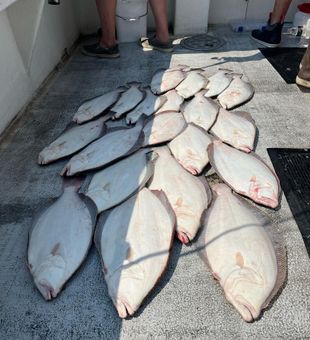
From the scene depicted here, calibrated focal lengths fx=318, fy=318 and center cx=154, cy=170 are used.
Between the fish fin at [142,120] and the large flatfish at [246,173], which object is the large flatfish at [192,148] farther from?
the fish fin at [142,120]

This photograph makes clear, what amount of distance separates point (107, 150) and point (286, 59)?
8.27ft

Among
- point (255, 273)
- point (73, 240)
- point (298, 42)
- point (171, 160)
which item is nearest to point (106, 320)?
point (73, 240)

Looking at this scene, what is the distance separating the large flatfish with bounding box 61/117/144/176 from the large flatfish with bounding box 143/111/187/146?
0.06 meters

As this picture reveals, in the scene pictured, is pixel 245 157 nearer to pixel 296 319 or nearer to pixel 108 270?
pixel 296 319

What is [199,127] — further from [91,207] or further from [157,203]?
[91,207]

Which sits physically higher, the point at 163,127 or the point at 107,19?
the point at 107,19

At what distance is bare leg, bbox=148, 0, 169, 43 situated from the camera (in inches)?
152

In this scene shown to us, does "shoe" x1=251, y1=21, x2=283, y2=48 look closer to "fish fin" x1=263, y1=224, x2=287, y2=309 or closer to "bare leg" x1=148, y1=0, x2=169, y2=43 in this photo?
"bare leg" x1=148, y1=0, x2=169, y2=43

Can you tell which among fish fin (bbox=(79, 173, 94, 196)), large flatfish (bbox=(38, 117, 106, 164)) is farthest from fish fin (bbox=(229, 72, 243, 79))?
fish fin (bbox=(79, 173, 94, 196))

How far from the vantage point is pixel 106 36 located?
12.5ft

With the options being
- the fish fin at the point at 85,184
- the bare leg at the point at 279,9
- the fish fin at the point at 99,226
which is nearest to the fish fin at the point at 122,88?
the fish fin at the point at 85,184

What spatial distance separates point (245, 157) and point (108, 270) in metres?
1.13

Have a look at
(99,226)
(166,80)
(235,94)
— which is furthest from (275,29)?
(99,226)

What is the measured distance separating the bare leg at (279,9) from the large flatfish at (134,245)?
3290 mm
